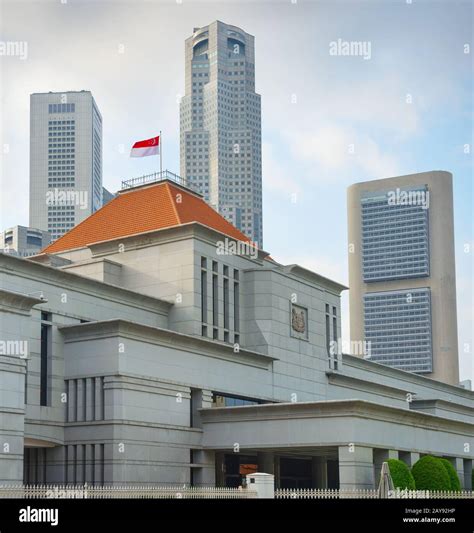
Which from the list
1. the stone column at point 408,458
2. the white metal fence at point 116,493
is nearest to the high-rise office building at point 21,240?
the stone column at point 408,458

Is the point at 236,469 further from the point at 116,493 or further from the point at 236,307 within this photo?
the point at 116,493

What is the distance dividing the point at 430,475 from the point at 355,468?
180 inches

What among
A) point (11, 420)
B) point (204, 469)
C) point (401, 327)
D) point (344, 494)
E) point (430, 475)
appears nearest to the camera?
point (344, 494)

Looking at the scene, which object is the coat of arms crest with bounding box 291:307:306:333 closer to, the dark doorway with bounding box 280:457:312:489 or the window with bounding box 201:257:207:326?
the window with bounding box 201:257:207:326

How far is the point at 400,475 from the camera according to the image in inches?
1492

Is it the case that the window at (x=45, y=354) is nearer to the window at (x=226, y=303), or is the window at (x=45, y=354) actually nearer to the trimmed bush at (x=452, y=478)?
the window at (x=226, y=303)

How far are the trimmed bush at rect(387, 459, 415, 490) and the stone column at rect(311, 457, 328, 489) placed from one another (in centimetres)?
1073

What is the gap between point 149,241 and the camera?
45781 millimetres

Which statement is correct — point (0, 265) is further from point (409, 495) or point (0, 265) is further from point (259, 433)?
point (409, 495)

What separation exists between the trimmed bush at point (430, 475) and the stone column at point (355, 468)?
10.3 ft

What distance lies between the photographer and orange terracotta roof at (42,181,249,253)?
47125 millimetres

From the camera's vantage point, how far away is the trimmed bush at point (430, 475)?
39938 millimetres

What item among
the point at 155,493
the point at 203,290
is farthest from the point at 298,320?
the point at 155,493

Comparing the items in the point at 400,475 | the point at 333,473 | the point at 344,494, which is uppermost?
the point at 400,475
